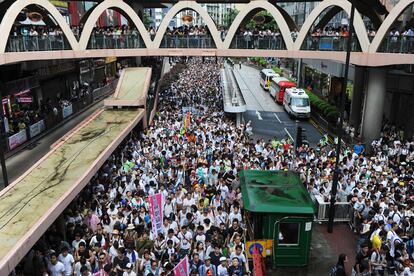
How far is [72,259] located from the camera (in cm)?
940

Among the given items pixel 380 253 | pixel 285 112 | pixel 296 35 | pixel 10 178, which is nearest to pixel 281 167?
pixel 380 253

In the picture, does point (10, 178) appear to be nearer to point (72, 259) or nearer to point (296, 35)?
point (72, 259)

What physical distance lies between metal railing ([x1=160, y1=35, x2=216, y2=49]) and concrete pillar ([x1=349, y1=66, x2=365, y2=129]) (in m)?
Answer: 10.1

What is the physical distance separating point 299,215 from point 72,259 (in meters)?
5.56

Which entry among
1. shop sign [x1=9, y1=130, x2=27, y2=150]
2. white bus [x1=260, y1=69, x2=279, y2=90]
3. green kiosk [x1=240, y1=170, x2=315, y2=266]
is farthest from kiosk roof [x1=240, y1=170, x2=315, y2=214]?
white bus [x1=260, y1=69, x2=279, y2=90]

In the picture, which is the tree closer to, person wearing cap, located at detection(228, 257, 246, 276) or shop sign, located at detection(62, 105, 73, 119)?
shop sign, located at detection(62, 105, 73, 119)

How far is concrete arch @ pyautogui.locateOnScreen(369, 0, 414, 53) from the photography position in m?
21.7

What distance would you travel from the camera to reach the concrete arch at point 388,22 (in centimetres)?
2167

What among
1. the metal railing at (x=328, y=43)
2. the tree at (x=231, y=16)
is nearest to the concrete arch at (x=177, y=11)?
the metal railing at (x=328, y=43)

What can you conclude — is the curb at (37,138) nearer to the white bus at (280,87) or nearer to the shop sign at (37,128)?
the shop sign at (37,128)

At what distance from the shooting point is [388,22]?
73.5ft

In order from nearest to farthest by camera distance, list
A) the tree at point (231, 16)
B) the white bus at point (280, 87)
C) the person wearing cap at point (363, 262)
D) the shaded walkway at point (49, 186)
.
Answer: the shaded walkway at point (49, 186) < the person wearing cap at point (363, 262) < the white bus at point (280, 87) < the tree at point (231, 16)

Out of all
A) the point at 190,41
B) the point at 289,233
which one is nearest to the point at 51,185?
the point at 289,233

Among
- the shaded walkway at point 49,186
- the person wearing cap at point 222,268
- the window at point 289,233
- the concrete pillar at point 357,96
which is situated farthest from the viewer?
the concrete pillar at point 357,96
